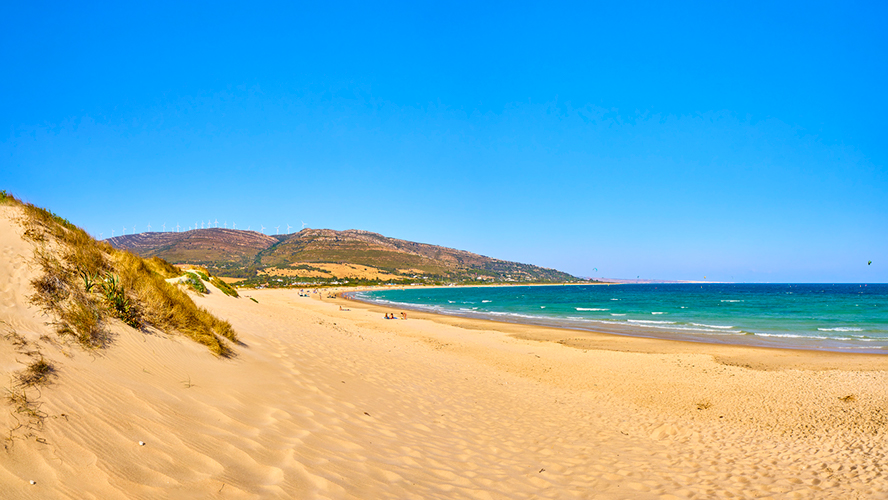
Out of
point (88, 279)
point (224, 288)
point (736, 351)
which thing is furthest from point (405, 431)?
point (224, 288)

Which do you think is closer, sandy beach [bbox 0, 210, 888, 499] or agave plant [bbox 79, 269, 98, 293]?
sandy beach [bbox 0, 210, 888, 499]

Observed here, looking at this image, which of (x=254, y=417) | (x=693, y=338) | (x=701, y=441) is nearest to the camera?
(x=254, y=417)

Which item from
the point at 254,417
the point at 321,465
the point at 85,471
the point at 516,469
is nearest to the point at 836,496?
the point at 516,469

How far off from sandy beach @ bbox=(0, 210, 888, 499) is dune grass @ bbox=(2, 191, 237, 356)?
0.25 meters

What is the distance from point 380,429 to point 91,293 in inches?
179

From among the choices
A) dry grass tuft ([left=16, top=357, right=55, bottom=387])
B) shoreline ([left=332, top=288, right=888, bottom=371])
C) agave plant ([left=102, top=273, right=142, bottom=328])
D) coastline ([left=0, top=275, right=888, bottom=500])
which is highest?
agave plant ([left=102, top=273, right=142, bottom=328])

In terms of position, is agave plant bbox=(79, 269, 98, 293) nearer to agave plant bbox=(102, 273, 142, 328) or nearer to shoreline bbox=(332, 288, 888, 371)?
agave plant bbox=(102, 273, 142, 328)

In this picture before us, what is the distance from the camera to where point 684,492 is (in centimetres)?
525

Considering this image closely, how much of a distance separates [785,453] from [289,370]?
29.2ft

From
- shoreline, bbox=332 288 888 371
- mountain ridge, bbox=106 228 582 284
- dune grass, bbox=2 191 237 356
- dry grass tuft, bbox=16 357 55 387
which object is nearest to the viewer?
dry grass tuft, bbox=16 357 55 387

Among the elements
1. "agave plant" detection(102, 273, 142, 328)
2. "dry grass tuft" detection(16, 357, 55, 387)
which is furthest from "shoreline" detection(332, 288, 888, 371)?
"dry grass tuft" detection(16, 357, 55, 387)

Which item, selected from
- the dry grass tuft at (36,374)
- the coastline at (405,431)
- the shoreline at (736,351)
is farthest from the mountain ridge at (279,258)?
the dry grass tuft at (36,374)

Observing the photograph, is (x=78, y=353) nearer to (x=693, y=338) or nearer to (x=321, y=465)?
(x=321, y=465)

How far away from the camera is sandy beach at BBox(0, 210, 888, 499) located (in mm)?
Answer: 3391
